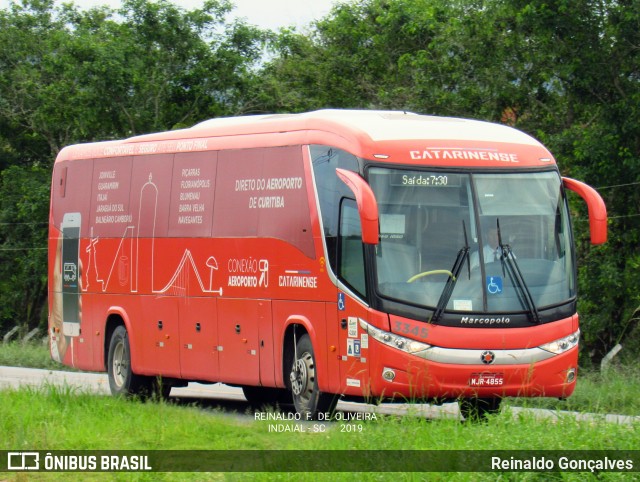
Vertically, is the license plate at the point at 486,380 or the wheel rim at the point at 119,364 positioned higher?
the license plate at the point at 486,380

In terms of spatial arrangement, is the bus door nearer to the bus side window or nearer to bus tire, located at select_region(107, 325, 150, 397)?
the bus side window

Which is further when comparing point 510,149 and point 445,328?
point 510,149

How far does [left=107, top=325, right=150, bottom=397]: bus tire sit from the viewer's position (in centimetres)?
1695

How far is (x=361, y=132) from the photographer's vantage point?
1287cm

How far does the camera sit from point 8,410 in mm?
11883

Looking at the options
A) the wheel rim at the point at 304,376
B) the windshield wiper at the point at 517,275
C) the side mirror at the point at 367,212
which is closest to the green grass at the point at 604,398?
the windshield wiper at the point at 517,275

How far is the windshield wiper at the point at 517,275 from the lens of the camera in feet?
40.8

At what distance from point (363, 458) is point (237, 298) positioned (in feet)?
21.2

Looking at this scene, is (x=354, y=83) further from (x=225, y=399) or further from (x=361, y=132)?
(x=361, y=132)

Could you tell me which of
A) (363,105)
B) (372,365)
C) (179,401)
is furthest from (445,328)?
(363,105)

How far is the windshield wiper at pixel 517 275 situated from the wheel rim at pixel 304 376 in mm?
2398

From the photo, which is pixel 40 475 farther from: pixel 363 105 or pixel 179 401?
pixel 363 105

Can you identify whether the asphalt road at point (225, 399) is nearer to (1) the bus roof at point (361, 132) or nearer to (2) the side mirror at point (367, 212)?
(2) the side mirror at point (367, 212)

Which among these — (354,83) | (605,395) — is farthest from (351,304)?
(354,83)
